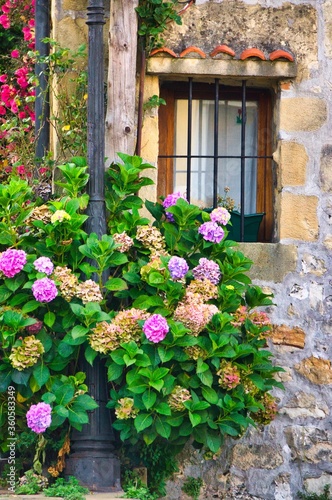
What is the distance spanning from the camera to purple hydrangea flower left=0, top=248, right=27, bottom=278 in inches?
215

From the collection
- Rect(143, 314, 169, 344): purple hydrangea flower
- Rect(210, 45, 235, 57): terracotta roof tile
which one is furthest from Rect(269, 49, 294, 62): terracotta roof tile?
Rect(143, 314, 169, 344): purple hydrangea flower

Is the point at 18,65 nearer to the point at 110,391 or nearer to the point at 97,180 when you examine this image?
the point at 97,180

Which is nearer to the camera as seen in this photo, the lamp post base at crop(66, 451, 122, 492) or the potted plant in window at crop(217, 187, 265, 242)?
the lamp post base at crop(66, 451, 122, 492)

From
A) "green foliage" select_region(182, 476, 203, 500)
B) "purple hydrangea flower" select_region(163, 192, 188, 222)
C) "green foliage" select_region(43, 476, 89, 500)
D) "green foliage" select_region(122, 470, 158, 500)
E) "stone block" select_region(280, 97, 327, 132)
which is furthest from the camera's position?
"stone block" select_region(280, 97, 327, 132)

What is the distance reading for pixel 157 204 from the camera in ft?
19.6

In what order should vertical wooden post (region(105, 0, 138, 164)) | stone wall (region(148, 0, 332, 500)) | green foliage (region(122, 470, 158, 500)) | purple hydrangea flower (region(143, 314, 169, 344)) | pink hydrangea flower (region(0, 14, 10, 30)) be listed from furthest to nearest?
pink hydrangea flower (region(0, 14, 10, 30)), stone wall (region(148, 0, 332, 500)), vertical wooden post (region(105, 0, 138, 164)), green foliage (region(122, 470, 158, 500)), purple hydrangea flower (region(143, 314, 169, 344))

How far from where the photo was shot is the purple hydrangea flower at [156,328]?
5.29 metres

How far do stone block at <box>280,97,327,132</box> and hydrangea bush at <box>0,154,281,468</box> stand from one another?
106 centimetres

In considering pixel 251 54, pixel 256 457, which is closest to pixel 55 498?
pixel 256 457

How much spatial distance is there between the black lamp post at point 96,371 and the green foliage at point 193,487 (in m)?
0.68

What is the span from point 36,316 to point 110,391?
0.55m

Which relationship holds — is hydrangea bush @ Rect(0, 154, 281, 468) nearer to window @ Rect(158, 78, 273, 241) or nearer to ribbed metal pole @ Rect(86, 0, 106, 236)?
ribbed metal pole @ Rect(86, 0, 106, 236)

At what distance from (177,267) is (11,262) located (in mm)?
848

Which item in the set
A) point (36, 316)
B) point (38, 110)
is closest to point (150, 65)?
point (38, 110)
